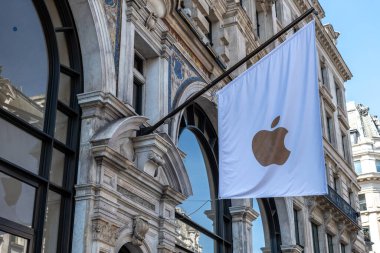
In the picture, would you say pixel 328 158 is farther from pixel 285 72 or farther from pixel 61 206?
pixel 61 206

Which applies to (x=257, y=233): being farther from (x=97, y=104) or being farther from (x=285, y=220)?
(x=97, y=104)

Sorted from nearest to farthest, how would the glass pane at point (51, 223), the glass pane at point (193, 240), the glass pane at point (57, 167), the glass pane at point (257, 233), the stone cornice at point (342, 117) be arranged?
the glass pane at point (51, 223), the glass pane at point (57, 167), the glass pane at point (193, 240), the glass pane at point (257, 233), the stone cornice at point (342, 117)

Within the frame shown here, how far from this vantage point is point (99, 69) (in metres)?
13.3

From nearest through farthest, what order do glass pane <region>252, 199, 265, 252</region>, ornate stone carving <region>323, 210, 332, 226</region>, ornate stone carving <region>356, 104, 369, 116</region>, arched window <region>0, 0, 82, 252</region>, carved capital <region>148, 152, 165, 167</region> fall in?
arched window <region>0, 0, 82, 252</region> → carved capital <region>148, 152, 165, 167</region> → glass pane <region>252, 199, 265, 252</region> → ornate stone carving <region>323, 210, 332, 226</region> → ornate stone carving <region>356, 104, 369, 116</region>

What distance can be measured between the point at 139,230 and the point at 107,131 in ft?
7.36

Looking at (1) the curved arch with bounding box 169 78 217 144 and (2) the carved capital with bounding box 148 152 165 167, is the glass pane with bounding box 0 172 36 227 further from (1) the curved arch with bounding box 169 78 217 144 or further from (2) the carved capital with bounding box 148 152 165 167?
(1) the curved arch with bounding box 169 78 217 144

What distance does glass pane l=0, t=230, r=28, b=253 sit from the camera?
10211 mm

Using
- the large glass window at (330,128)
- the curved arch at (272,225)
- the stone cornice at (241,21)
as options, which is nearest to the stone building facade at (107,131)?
the stone cornice at (241,21)

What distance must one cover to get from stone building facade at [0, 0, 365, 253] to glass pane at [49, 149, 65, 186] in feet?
0.07

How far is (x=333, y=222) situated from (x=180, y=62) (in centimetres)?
1565

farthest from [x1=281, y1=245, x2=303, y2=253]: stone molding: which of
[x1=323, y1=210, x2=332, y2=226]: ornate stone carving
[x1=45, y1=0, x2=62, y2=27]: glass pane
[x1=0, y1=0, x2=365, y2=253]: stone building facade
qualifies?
[x1=45, y1=0, x2=62, y2=27]: glass pane

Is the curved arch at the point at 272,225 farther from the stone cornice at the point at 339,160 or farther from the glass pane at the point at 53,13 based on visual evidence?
the glass pane at the point at 53,13

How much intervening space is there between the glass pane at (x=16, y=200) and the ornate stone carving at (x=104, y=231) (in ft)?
4.38

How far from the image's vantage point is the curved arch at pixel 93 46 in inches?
523
